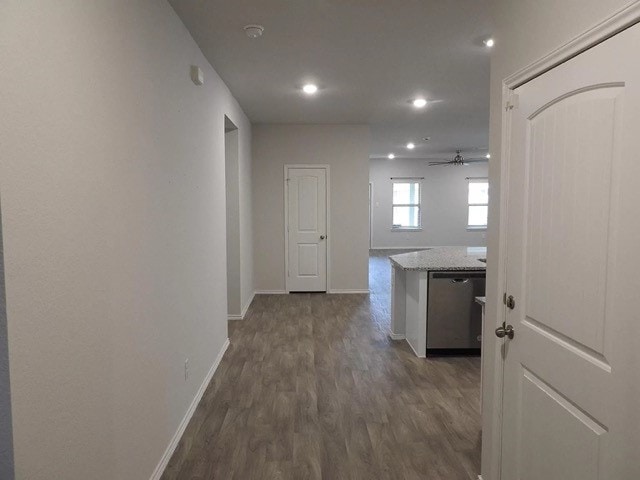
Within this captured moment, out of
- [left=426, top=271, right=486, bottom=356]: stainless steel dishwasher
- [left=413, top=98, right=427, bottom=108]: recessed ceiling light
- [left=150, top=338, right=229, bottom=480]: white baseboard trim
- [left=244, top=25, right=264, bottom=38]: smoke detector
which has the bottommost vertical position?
[left=150, top=338, right=229, bottom=480]: white baseboard trim

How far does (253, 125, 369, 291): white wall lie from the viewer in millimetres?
6473

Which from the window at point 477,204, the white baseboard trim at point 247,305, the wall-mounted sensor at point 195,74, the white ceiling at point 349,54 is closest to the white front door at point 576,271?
the white ceiling at point 349,54

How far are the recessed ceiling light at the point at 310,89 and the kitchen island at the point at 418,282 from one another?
1.93m

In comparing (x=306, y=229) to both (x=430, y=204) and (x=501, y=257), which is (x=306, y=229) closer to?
(x=501, y=257)

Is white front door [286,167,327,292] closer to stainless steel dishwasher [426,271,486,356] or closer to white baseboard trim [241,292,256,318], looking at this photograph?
white baseboard trim [241,292,256,318]

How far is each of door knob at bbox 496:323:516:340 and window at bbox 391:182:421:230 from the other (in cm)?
1062

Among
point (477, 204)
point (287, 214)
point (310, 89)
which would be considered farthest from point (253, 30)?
point (477, 204)

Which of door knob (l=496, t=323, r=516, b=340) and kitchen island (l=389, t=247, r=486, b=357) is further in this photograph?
kitchen island (l=389, t=247, r=486, b=357)

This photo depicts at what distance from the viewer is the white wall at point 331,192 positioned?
647cm

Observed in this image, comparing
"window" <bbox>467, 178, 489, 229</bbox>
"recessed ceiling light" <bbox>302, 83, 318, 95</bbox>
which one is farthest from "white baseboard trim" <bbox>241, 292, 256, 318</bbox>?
"window" <bbox>467, 178, 489, 229</bbox>

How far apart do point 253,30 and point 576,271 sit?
2.48 metres

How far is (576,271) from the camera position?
142 centimetres

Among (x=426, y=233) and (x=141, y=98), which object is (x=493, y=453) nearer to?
(x=141, y=98)

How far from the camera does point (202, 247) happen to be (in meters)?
3.22
